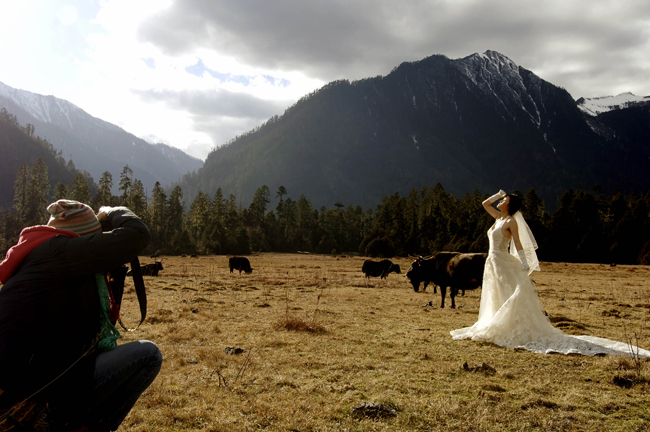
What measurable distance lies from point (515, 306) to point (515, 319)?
0.88 feet

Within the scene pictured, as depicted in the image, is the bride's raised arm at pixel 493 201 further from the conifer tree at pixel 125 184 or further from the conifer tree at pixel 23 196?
the conifer tree at pixel 23 196

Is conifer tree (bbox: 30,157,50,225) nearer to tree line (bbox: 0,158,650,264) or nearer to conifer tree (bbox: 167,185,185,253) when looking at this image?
tree line (bbox: 0,158,650,264)

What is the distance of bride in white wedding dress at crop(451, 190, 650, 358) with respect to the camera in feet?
23.3

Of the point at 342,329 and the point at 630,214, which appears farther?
the point at 630,214

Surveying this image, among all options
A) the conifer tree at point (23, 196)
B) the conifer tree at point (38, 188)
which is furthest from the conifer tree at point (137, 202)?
the conifer tree at point (23, 196)

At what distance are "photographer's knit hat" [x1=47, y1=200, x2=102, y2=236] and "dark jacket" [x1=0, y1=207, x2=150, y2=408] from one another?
196 mm

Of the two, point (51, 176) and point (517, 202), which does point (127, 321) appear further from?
point (51, 176)

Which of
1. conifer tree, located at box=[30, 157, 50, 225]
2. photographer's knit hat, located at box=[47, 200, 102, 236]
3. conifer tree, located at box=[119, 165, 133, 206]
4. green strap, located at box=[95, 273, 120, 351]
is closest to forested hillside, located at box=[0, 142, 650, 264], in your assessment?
conifer tree, located at box=[30, 157, 50, 225]

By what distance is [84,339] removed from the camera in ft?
9.18

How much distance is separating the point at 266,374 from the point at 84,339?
11.1 feet

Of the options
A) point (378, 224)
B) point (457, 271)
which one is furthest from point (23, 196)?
point (457, 271)

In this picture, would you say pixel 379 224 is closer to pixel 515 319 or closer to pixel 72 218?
pixel 515 319

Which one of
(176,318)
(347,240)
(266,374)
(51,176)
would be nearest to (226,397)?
(266,374)

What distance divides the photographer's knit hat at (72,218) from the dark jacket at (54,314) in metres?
0.20
